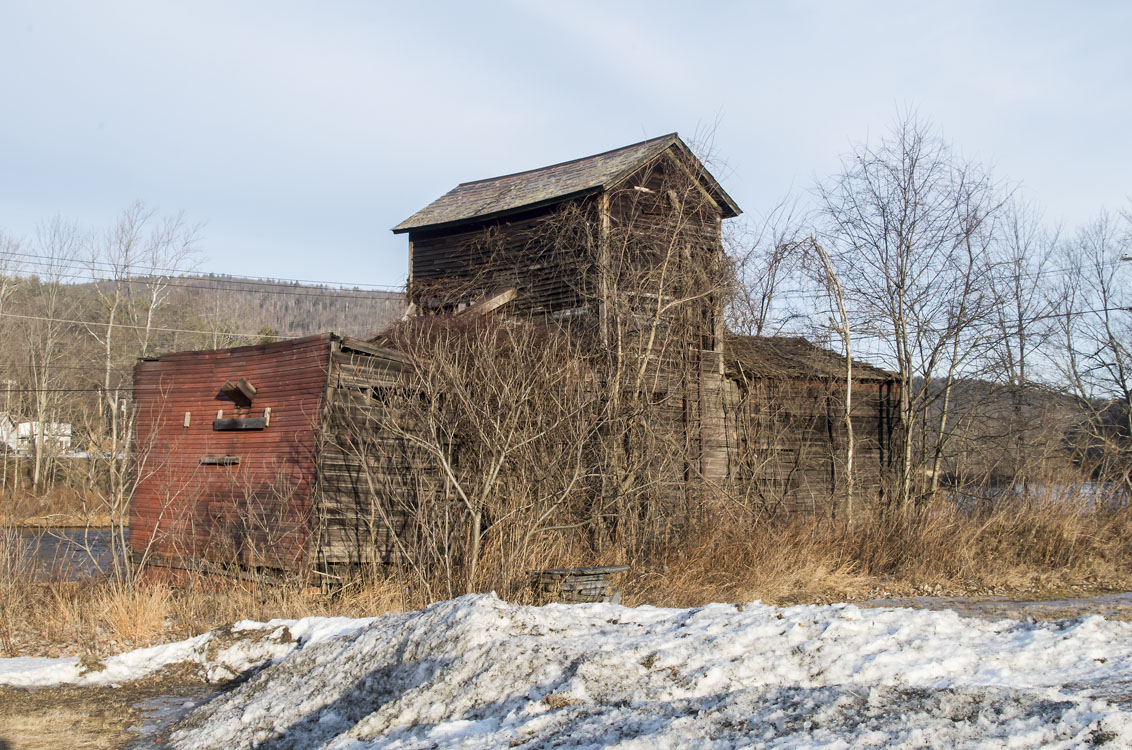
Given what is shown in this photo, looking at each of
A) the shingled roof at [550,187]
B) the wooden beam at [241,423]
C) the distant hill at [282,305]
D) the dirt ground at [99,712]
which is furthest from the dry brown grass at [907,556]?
the distant hill at [282,305]

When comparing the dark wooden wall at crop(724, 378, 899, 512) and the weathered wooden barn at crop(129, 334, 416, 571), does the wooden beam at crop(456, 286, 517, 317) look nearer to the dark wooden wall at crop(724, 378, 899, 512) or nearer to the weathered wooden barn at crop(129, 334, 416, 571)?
the weathered wooden barn at crop(129, 334, 416, 571)

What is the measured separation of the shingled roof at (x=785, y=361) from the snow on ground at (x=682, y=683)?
39.2 feet

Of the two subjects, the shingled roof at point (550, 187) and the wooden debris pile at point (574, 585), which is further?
the shingled roof at point (550, 187)

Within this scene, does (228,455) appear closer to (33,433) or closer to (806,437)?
(806,437)

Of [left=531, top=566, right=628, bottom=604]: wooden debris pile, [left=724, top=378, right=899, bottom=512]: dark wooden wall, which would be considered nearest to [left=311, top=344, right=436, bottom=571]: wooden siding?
[left=531, top=566, right=628, bottom=604]: wooden debris pile

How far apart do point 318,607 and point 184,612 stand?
1442 mm

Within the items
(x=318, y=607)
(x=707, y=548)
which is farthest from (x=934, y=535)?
(x=318, y=607)

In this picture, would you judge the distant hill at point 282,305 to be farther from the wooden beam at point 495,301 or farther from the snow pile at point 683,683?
the snow pile at point 683,683

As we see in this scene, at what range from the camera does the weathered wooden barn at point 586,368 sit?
462 inches

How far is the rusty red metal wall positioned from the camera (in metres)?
11.7

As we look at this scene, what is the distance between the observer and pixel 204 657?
7590 mm

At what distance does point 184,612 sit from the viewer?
30.8 ft

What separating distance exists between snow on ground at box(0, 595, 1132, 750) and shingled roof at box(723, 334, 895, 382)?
39.2ft

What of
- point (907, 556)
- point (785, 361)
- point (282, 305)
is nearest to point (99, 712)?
point (907, 556)
